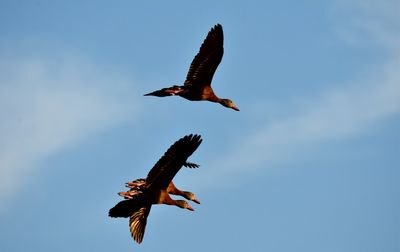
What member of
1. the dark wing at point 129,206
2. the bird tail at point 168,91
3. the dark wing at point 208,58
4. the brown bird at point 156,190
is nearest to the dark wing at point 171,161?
the brown bird at point 156,190

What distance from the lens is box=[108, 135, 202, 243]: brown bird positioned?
2667 centimetres

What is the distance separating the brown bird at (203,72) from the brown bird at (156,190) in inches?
105

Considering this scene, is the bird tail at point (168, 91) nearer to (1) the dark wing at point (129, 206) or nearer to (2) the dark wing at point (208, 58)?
(2) the dark wing at point (208, 58)

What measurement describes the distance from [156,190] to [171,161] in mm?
1637

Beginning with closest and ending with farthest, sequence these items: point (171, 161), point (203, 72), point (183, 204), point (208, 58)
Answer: point (171, 161), point (208, 58), point (203, 72), point (183, 204)

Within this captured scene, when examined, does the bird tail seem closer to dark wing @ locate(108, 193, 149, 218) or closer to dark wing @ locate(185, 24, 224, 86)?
dark wing @ locate(185, 24, 224, 86)

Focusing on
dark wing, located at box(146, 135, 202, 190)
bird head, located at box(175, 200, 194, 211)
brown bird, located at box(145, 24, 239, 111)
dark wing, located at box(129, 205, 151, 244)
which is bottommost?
dark wing, located at box(129, 205, 151, 244)

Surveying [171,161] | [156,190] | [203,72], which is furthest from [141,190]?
[203,72]

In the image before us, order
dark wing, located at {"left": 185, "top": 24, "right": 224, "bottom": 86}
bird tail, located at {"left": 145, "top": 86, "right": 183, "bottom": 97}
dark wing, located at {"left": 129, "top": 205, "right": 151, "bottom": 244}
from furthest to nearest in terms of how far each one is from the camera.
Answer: bird tail, located at {"left": 145, "top": 86, "right": 183, "bottom": 97} → dark wing, located at {"left": 185, "top": 24, "right": 224, "bottom": 86} → dark wing, located at {"left": 129, "top": 205, "right": 151, "bottom": 244}

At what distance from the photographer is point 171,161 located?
27.0m

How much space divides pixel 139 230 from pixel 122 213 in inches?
29.1

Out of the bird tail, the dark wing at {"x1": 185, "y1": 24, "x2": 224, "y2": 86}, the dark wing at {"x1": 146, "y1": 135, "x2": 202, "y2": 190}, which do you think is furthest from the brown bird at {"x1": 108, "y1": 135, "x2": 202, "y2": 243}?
the dark wing at {"x1": 185, "y1": 24, "x2": 224, "y2": 86}

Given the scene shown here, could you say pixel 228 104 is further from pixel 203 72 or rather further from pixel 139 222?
pixel 139 222

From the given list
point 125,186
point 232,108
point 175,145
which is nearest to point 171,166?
point 175,145
